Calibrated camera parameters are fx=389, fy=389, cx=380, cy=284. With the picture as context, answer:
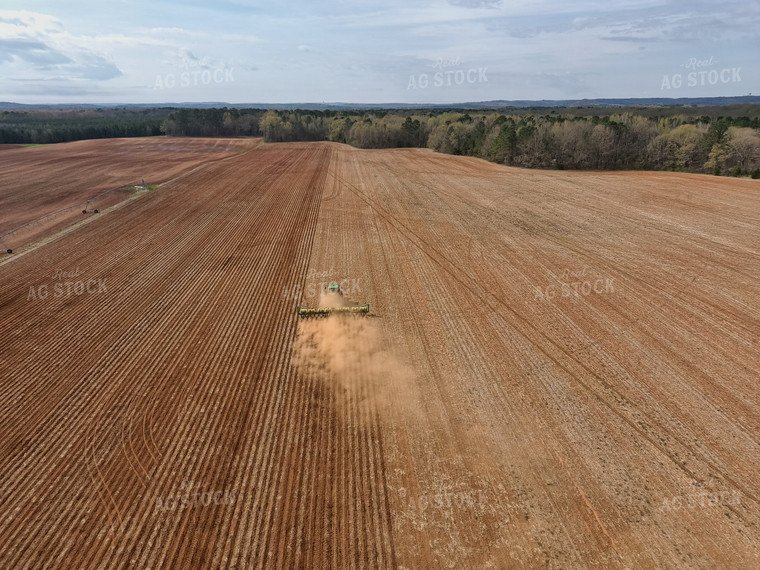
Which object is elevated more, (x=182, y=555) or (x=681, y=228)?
(x=681, y=228)

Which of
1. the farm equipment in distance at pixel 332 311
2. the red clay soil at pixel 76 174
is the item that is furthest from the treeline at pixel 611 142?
the farm equipment in distance at pixel 332 311

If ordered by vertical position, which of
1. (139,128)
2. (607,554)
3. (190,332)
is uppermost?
(139,128)

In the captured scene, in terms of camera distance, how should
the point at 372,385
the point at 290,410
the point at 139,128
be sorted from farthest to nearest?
the point at 139,128, the point at 372,385, the point at 290,410

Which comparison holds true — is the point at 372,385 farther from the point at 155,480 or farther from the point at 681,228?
the point at 681,228

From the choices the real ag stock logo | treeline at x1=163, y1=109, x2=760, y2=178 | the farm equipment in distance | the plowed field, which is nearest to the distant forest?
treeline at x1=163, y1=109, x2=760, y2=178

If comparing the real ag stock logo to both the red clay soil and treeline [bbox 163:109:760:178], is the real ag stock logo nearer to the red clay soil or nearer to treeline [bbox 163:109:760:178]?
the red clay soil

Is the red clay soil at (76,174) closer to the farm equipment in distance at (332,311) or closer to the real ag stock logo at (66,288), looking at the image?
the real ag stock logo at (66,288)

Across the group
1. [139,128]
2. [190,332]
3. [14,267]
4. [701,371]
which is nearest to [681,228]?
[701,371]

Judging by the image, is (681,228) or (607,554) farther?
(681,228)
